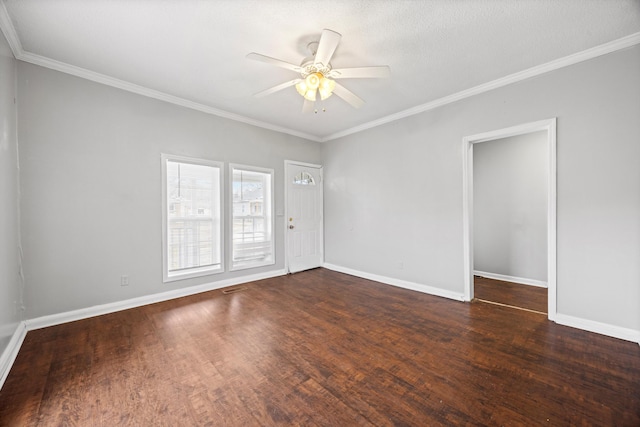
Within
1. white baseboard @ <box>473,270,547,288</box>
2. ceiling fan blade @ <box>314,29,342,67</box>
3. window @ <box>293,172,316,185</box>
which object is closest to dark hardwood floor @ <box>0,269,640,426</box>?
white baseboard @ <box>473,270,547,288</box>

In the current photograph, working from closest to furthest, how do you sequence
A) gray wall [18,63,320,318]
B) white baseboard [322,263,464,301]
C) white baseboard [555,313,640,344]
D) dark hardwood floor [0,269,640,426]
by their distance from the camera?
dark hardwood floor [0,269,640,426], white baseboard [555,313,640,344], gray wall [18,63,320,318], white baseboard [322,263,464,301]

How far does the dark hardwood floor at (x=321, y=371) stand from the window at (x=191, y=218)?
82cm

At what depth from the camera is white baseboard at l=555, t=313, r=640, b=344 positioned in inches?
91.3

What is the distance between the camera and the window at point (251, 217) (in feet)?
13.9

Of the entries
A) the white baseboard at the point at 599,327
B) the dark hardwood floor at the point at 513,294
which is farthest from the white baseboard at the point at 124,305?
the white baseboard at the point at 599,327

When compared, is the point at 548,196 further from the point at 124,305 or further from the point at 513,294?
the point at 124,305

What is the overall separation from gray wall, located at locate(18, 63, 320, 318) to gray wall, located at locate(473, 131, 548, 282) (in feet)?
16.1

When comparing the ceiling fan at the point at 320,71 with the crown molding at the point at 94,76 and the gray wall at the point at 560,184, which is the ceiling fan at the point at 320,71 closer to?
the gray wall at the point at 560,184

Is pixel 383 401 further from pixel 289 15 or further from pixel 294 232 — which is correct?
pixel 294 232

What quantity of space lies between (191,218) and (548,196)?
4533 mm

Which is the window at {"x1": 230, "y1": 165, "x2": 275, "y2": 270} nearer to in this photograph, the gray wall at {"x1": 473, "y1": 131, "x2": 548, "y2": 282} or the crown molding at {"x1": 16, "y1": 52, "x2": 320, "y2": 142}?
the crown molding at {"x1": 16, "y1": 52, "x2": 320, "y2": 142}

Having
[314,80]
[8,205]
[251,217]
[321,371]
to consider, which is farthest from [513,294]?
[8,205]

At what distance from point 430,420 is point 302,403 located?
2.56 ft

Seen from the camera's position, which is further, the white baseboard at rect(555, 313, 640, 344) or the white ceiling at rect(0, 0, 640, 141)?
the white baseboard at rect(555, 313, 640, 344)
